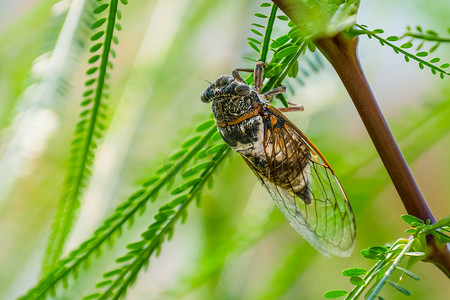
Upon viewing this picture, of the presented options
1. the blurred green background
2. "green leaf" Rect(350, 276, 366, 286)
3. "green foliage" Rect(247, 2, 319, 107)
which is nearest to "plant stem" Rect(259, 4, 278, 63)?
"green foliage" Rect(247, 2, 319, 107)

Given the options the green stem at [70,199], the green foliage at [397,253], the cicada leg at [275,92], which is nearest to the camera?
the green foliage at [397,253]

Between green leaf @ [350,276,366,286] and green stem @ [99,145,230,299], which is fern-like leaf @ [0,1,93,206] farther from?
green leaf @ [350,276,366,286]

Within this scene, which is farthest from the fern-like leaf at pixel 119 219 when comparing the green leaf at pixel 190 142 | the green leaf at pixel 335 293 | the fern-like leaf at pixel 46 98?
the green leaf at pixel 335 293

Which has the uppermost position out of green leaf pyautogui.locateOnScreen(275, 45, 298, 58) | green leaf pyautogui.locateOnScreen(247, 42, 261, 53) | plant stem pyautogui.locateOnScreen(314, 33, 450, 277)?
green leaf pyautogui.locateOnScreen(247, 42, 261, 53)

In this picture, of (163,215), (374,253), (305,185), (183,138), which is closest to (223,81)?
(183,138)

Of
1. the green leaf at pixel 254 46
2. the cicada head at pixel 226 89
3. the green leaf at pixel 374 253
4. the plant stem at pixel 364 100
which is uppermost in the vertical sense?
the cicada head at pixel 226 89

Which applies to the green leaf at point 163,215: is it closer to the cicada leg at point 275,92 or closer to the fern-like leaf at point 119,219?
the fern-like leaf at point 119,219
